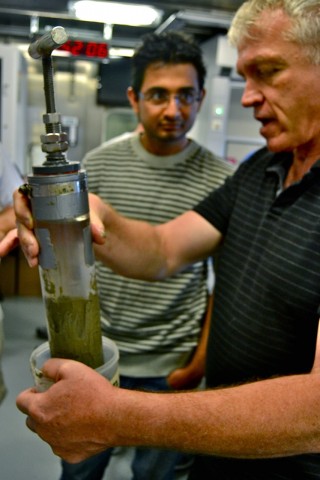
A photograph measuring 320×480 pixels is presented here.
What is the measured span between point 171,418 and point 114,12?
303cm

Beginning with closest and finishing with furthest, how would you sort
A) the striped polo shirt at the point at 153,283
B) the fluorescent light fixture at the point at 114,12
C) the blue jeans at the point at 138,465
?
the blue jeans at the point at 138,465 → the striped polo shirt at the point at 153,283 → the fluorescent light fixture at the point at 114,12

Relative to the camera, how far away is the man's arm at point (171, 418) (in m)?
0.56

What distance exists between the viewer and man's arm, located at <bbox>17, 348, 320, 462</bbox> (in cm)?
56

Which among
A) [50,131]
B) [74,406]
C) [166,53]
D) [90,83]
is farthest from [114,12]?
[74,406]

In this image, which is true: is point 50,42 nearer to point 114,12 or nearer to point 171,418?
point 171,418

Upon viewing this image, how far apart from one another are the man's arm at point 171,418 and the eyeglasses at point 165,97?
3.12 feet

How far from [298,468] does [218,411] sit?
1.00ft

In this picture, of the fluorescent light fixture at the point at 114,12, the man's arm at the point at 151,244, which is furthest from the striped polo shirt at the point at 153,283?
the fluorescent light fixture at the point at 114,12

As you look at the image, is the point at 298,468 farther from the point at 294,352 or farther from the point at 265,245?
the point at 265,245

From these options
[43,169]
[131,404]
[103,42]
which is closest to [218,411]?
[131,404]

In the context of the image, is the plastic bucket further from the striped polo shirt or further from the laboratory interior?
the laboratory interior

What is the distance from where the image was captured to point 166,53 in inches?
53.8

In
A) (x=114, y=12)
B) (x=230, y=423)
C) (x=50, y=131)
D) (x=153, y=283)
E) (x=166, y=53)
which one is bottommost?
(x=153, y=283)

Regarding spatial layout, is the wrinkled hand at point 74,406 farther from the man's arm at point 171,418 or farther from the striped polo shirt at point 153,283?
the striped polo shirt at point 153,283
